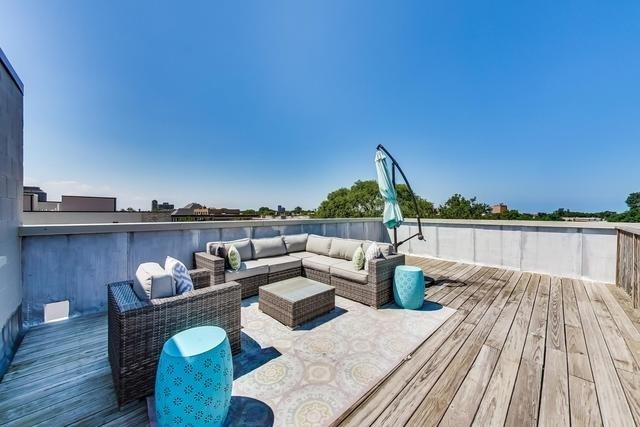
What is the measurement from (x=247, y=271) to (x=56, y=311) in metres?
2.35

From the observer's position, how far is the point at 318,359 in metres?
2.15

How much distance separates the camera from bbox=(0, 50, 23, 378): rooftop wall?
2.06 m

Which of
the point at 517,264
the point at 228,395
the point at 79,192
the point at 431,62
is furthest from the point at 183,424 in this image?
the point at 79,192

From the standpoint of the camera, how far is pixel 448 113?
8.47m

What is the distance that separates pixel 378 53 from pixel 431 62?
1.62 m

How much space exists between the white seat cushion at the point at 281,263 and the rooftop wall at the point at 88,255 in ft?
4.26

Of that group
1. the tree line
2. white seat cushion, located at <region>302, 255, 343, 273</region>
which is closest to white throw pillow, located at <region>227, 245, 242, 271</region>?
white seat cushion, located at <region>302, 255, 343, 273</region>

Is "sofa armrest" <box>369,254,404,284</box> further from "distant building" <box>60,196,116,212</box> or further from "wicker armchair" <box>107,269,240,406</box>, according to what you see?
"distant building" <box>60,196,116,212</box>

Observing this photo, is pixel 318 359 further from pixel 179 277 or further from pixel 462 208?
pixel 462 208

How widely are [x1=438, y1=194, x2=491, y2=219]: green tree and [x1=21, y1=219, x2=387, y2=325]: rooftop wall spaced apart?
11.1 m

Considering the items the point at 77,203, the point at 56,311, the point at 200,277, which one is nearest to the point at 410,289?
the point at 200,277

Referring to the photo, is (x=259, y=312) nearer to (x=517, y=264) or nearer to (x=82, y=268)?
(x=82, y=268)

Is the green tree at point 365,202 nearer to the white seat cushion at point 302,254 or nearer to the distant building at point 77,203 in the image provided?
the white seat cushion at point 302,254

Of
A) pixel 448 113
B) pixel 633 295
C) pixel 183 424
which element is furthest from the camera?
pixel 448 113
